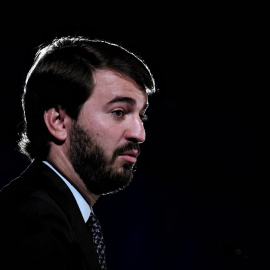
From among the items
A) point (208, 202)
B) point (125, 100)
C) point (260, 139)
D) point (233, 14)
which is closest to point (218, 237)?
point (208, 202)

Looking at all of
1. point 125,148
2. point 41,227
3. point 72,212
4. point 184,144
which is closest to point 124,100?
point 125,148

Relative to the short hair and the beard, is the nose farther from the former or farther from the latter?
the short hair

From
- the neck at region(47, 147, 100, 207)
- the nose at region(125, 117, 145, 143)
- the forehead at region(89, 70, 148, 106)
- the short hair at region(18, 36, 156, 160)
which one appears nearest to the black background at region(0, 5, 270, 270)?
the short hair at region(18, 36, 156, 160)

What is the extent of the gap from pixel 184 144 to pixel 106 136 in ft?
9.64

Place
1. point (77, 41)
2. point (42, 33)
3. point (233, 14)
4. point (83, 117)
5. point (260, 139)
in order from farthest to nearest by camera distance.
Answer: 1. point (260, 139)
2. point (42, 33)
3. point (233, 14)
4. point (77, 41)
5. point (83, 117)

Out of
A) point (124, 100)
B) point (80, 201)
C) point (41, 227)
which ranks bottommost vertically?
point (80, 201)

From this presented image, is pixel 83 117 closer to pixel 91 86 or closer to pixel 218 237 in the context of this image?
pixel 91 86

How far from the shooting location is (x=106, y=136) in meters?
1.10

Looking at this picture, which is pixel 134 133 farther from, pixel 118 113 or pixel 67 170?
pixel 67 170

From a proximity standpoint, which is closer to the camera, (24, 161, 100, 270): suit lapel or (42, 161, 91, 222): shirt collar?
(24, 161, 100, 270): suit lapel

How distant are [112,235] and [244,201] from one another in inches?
68.7

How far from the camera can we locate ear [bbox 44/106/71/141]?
3.64ft

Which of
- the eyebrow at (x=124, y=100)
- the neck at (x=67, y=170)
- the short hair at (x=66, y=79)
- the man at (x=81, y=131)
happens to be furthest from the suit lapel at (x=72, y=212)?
the eyebrow at (x=124, y=100)

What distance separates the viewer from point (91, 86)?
1.16m
